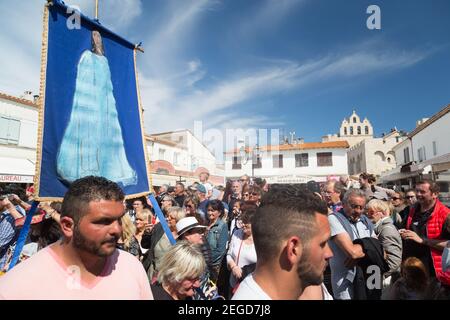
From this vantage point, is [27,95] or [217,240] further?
[27,95]

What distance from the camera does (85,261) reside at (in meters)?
1.32

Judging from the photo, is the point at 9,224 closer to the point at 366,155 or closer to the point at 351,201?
the point at 351,201

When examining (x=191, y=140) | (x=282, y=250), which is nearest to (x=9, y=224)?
(x=282, y=250)

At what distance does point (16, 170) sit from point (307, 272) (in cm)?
1725

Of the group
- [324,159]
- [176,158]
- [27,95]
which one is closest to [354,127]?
[324,159]

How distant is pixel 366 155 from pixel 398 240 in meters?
40.7

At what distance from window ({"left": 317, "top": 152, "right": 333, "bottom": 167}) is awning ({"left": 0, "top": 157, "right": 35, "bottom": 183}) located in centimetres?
2537

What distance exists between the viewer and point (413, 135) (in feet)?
75.7

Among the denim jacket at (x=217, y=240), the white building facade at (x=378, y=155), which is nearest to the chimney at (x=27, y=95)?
the denim jacket at (x=217, y=240)

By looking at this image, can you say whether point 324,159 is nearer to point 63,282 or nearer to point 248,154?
point 248,154

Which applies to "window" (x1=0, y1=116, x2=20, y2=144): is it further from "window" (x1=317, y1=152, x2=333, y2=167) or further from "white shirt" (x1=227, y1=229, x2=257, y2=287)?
"window" (x1=317, y1=152, x2=333, y2=167)

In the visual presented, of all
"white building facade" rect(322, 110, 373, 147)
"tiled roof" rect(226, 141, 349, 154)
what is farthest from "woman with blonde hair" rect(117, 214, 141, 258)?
"white building facade" rect(322, 110, 373, 147)
